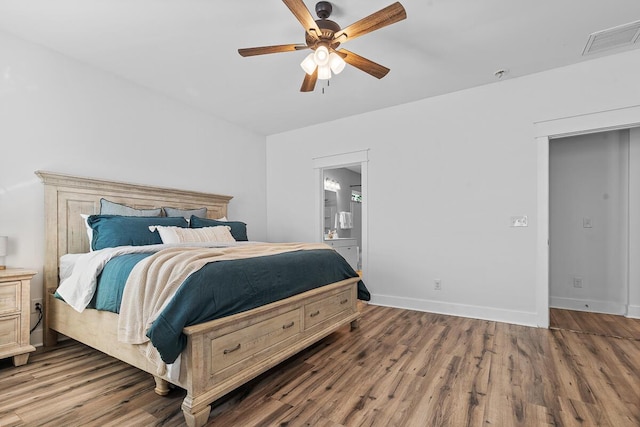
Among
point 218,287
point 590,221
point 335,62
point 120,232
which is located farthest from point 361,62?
point 590,221

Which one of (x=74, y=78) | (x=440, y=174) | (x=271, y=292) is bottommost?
(x=271, y=292)

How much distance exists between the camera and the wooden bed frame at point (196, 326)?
166cm

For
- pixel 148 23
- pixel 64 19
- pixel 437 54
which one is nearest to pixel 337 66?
pixel 437 54

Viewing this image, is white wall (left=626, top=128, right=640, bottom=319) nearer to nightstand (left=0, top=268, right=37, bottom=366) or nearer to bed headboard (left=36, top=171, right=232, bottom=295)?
bed headboard (left=36, top=171, right=232, bottom=295)

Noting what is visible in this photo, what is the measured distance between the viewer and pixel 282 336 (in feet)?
7.27

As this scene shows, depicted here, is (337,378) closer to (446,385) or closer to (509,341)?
(446,385)

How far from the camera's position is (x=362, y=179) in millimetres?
4367

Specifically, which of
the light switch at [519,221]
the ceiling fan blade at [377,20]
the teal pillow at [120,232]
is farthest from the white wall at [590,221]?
the teal pillow at [120,232]

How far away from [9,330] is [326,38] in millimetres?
3017

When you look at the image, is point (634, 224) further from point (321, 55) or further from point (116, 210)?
point (116, 210)

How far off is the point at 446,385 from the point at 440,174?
7.97 feet

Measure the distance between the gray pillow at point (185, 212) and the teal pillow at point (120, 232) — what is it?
51 centimetres

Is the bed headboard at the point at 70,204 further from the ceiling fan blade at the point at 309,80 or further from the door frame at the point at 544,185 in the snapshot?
the door frame at the point at 544,185

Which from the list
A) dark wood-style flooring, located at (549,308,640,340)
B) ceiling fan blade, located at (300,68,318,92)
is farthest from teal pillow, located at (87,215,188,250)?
dark wood-style flooring, located at (549,308,640,340)
